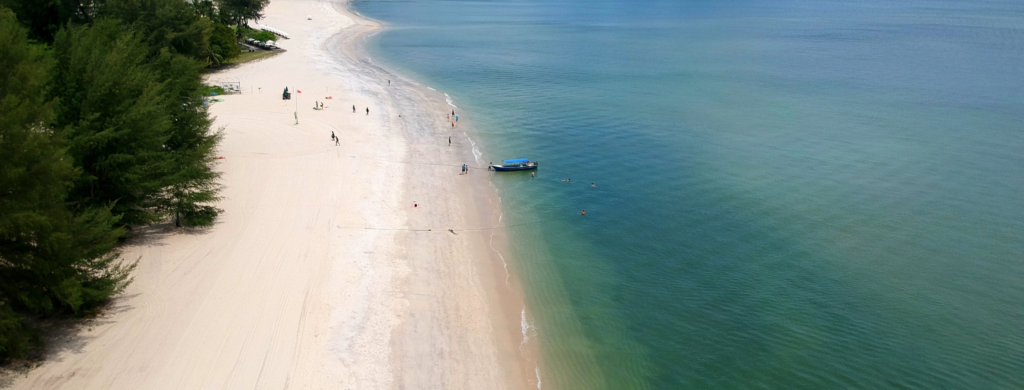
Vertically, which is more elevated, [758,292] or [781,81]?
[781,81]

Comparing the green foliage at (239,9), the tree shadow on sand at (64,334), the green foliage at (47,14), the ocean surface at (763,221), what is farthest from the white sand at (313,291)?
the green foliage at (239,9)

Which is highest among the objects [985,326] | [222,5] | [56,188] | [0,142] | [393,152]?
[222,5]

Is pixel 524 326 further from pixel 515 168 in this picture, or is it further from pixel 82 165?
pixel 515 168

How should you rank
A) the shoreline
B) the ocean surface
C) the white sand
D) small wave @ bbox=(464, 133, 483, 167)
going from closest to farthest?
the white sand, the shoreline, the ocean surface, small wave @ bbox=(464, 133, 483, 167)

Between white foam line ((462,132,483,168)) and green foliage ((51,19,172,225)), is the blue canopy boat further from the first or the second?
green foliage ((51,19,172,225))

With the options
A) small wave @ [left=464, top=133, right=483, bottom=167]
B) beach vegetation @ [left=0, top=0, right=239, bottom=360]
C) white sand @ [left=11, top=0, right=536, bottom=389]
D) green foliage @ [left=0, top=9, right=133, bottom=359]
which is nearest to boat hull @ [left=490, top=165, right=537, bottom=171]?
white sand @ [left=11, top=0, right=536, bottom=389]

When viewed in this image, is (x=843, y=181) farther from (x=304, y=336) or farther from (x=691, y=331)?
(x=304, y=336)

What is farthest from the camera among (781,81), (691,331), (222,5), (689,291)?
(222,5)

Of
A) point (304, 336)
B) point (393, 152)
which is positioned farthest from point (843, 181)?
point (304, 336)
